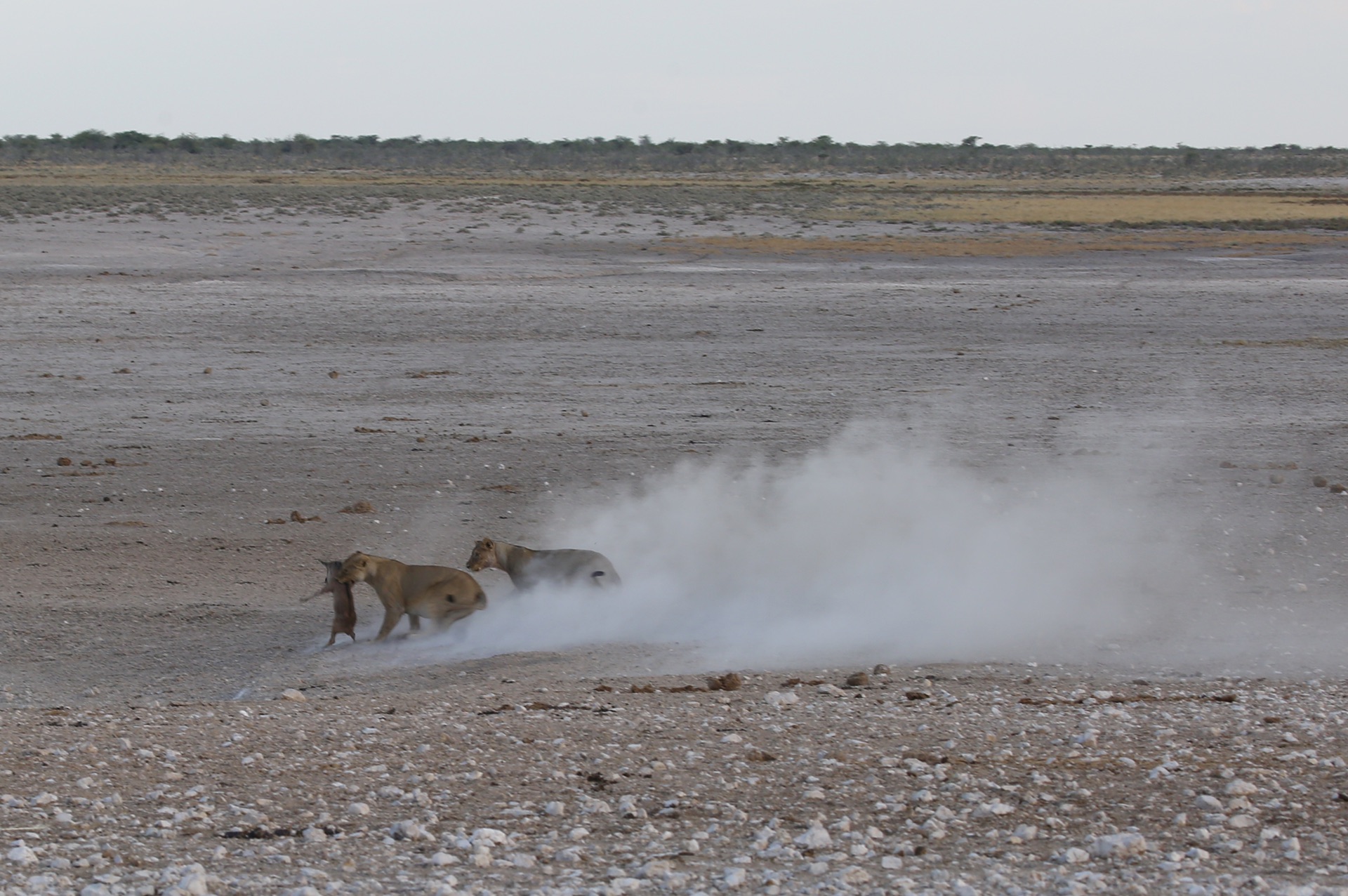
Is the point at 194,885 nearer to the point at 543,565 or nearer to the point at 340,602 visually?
the point at 340,602

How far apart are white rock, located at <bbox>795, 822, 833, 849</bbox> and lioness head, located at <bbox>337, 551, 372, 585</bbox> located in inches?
158

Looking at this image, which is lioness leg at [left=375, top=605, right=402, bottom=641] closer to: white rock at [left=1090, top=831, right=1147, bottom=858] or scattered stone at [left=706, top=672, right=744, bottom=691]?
scattered stone at [left=706, top=672, right=744, bottom=691]

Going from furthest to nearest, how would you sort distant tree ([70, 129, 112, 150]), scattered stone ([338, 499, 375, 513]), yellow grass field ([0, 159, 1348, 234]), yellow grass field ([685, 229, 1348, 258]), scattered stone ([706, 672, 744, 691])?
distant tree ([70, 129, 112, 150]) < yellow grass field ([0, 159, 1348, 234]) < yellow grass field ([685, 229, 1348, 258]) < scattered stone ([338, 499, 375, 513]) < scattered stone ([706, 672, 744, 691])

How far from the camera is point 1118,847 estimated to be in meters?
4.65

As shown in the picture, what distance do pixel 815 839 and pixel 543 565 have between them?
446cm

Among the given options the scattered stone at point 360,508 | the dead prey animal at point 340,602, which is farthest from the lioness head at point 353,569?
the scattered stone at point 360,508

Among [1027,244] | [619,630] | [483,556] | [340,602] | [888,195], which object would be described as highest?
[888,195]

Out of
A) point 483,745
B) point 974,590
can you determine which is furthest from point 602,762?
point 974,590

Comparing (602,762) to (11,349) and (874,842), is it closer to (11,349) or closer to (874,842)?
(874,842)

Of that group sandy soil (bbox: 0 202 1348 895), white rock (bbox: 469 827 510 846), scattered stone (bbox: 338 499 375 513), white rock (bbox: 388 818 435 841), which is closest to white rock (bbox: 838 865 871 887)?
sandy soil (bbox: 0 202 1348 895)

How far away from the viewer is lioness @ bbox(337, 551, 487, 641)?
838cm

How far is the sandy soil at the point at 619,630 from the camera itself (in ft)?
15.7

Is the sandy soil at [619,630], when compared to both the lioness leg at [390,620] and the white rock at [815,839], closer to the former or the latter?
the white rock at [815,839]

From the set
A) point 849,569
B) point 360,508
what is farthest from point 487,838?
point 360,508
